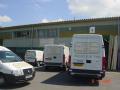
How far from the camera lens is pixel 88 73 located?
15.1 m

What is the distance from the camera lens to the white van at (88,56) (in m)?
15.0

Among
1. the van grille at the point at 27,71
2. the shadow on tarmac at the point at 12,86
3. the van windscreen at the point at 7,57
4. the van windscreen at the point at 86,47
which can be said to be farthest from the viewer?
the van windscreen at the point at 86,47

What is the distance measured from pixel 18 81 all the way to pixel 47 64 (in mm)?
10098

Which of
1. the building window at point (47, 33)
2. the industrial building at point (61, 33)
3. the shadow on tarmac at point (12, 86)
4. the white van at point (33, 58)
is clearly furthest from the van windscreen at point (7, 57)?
the building window at point (47, 33)

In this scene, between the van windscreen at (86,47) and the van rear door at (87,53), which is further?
the van windscreen at (86,47)

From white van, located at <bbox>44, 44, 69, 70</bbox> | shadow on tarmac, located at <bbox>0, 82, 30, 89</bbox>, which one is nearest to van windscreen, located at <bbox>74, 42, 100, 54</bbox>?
shadow on tarmac, located at <bbox>0, 82, 30, 89</bbox>

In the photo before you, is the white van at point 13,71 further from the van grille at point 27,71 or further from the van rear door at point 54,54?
the van rear door at point 54,54

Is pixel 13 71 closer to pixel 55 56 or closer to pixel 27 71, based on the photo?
pixel 27 71

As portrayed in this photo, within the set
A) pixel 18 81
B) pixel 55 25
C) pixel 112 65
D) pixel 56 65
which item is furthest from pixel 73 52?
pixel 55 25

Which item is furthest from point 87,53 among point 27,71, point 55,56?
point 55,56

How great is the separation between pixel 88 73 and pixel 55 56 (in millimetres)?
7977

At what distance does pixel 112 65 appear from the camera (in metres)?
26.3

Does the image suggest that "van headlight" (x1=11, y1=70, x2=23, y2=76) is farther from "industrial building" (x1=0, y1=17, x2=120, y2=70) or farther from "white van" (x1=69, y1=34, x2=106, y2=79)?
"industrial building" (x1=0, y1=17, x2=120, y2=70)

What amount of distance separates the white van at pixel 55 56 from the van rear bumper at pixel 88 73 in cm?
749
